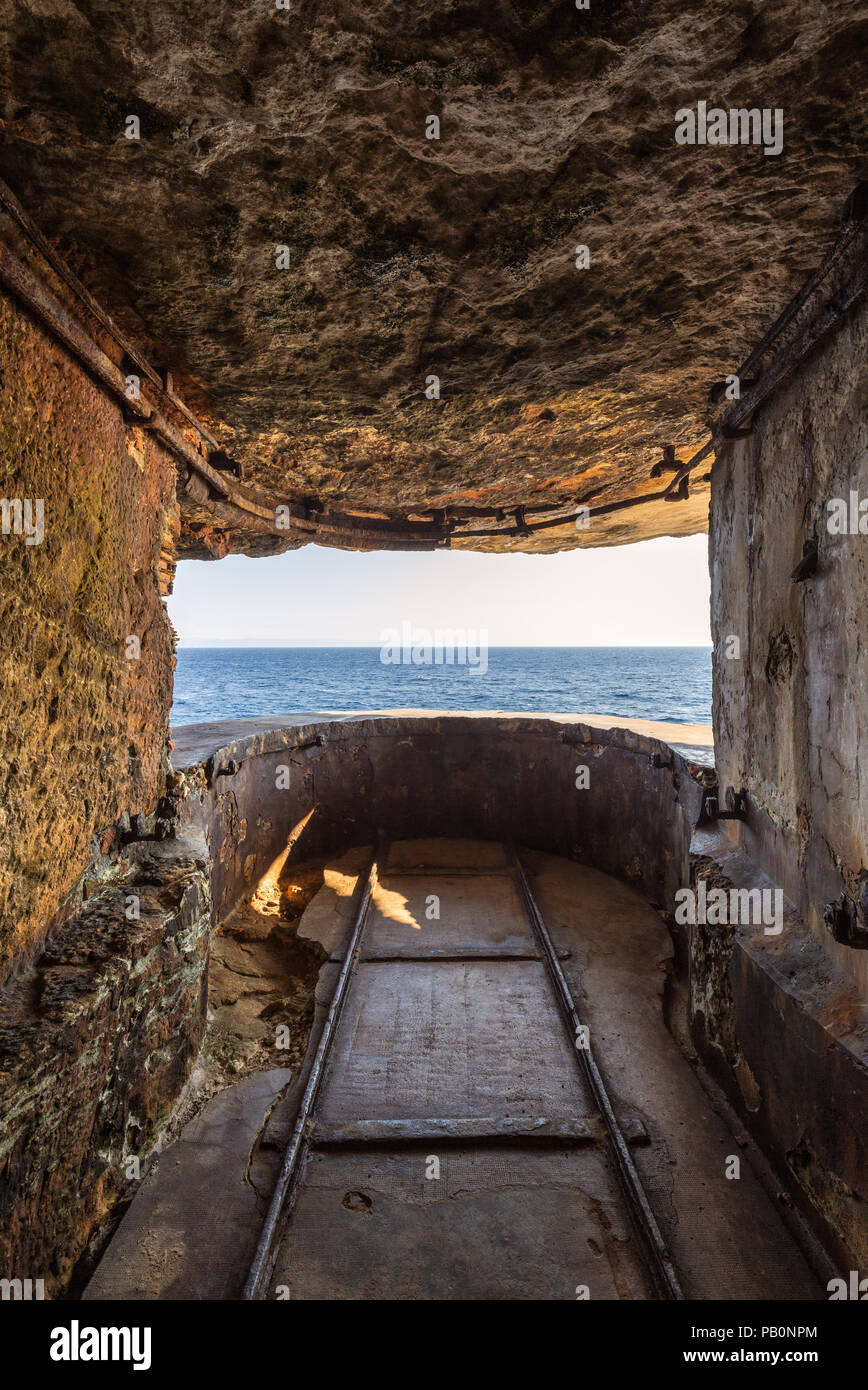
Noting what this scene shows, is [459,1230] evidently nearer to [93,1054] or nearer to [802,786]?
[93,1054]

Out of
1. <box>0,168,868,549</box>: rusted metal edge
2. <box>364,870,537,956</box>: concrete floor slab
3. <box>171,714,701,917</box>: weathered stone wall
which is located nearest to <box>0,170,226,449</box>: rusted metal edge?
<box>0,168,868,549</box>: rusted metal edge

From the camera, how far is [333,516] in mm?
6484

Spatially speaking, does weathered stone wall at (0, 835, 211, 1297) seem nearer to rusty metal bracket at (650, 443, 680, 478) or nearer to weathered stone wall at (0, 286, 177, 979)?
weathered stone wall at (0, 286, 177, 979)

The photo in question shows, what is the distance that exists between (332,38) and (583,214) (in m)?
1.13

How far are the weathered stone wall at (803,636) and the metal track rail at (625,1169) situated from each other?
1435 millimetres

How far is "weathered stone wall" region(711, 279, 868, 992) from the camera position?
2641mm

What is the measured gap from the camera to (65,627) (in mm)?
3010

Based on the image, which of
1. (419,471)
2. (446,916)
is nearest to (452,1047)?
(446,916)

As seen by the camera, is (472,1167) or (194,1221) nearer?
(194,1221)

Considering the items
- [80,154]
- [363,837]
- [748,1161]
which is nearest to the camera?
[80,154]

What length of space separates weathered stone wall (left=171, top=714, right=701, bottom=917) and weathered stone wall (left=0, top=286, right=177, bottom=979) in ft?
6.11

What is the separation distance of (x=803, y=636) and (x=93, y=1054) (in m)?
3.59

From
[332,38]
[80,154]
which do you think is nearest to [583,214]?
[332,38]
